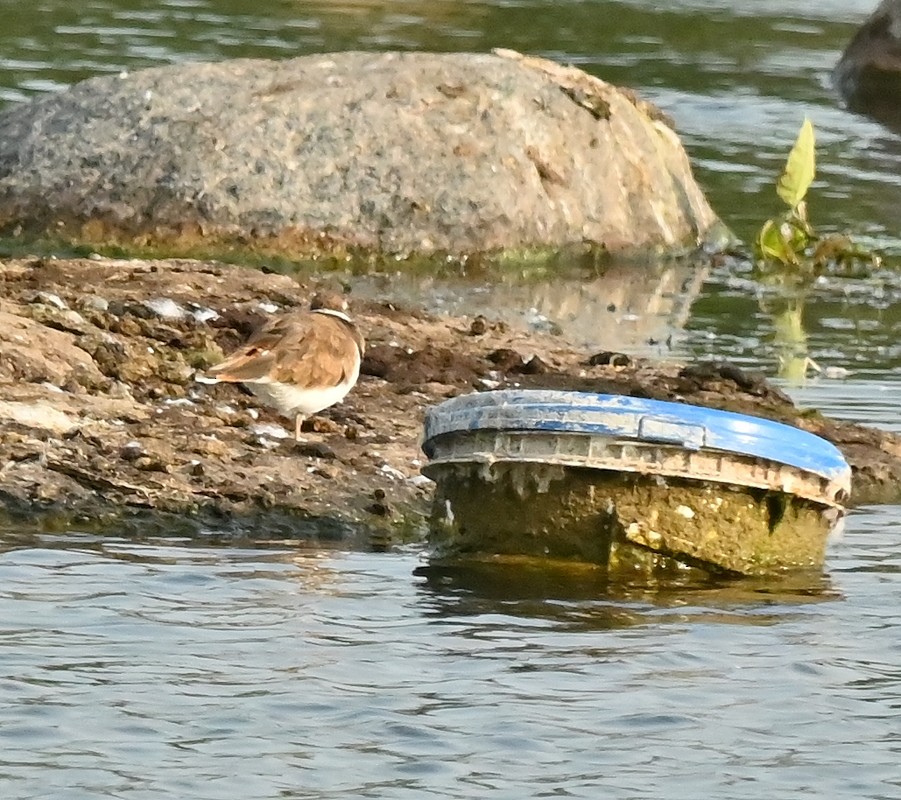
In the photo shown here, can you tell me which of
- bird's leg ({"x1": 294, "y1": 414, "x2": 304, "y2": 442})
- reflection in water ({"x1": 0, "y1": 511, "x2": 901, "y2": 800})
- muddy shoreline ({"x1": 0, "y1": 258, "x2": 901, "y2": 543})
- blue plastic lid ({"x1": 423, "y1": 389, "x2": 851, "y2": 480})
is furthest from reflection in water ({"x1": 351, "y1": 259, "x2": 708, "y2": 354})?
reflection in water ({"x1": 0, "y1": 511, "x2": 901, "y2": 800})

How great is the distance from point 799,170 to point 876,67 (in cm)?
1033

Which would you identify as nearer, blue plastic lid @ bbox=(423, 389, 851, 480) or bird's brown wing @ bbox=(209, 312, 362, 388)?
blue plastic lid @ bbox=(423, 389, 851, 480)

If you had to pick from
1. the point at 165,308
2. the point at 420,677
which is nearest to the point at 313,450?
the point at 165,308

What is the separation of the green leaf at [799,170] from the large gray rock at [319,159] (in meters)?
1.33

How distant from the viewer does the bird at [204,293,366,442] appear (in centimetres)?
1001

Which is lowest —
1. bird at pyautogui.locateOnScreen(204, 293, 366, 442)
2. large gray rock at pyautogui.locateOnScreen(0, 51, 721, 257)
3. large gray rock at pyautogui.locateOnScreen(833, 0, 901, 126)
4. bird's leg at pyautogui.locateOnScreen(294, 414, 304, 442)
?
bird's leg at pyautogui.locateOnScreen(294, 414, 304, 442)

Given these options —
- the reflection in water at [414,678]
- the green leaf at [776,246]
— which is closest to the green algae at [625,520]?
the reflection in water at [414,678]

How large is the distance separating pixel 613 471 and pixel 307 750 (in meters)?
2.30

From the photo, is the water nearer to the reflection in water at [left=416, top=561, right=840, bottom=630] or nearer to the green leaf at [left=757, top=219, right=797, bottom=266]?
the reflection in water at [left=416, top=561, right=840, bottom=630]

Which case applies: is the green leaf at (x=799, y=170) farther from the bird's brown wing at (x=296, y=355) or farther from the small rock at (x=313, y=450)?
the small rock at (x=313, y=450)

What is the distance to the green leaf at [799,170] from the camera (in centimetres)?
1636

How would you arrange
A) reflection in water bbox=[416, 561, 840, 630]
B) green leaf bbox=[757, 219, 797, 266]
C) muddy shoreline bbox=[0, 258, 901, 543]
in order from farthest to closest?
green leaf bbox=[757, 219, 797, 266]
muddy shoreline bbox=[0, 258, 901, 543]
reflection in water bbox=[416, 561, 840, 630]

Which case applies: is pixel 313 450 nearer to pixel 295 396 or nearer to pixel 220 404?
pixel 295 396

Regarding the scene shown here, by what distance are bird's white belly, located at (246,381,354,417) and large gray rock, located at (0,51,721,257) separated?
19.3 feet
